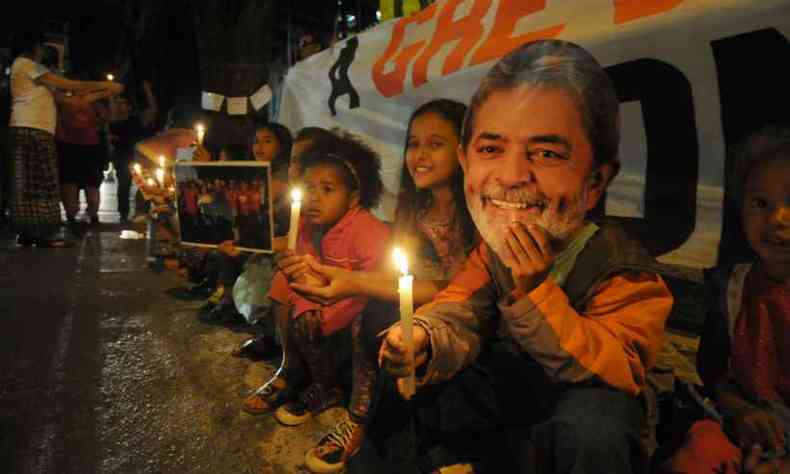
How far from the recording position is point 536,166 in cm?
158

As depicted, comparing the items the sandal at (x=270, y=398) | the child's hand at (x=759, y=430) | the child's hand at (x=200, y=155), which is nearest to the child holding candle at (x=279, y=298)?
the sandal at (x=270, y=398)

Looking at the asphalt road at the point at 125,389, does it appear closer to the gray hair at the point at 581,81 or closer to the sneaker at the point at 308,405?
the sneaker at the point at 308,405

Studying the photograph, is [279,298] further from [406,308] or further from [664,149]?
[664,149]

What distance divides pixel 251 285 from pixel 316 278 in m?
1.43

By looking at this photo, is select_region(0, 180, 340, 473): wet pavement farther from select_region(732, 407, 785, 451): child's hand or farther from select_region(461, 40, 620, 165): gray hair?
select_region(461, 40, 620, 165): gray hair

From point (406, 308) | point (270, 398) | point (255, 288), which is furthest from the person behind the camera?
point (255, 288)

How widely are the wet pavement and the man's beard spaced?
136cm

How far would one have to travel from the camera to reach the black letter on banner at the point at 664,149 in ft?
6.62

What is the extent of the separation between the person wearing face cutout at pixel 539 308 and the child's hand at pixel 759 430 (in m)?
0.36

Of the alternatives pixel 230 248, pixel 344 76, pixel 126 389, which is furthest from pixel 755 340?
pixel 344 76

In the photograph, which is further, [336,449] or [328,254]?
[328,254]

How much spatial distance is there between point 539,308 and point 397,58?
2613 mm

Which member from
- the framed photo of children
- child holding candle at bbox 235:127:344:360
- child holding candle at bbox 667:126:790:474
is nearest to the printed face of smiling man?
child holding candle at bbox 667:126:790:474

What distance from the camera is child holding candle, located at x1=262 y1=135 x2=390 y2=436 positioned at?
96.3 inches
